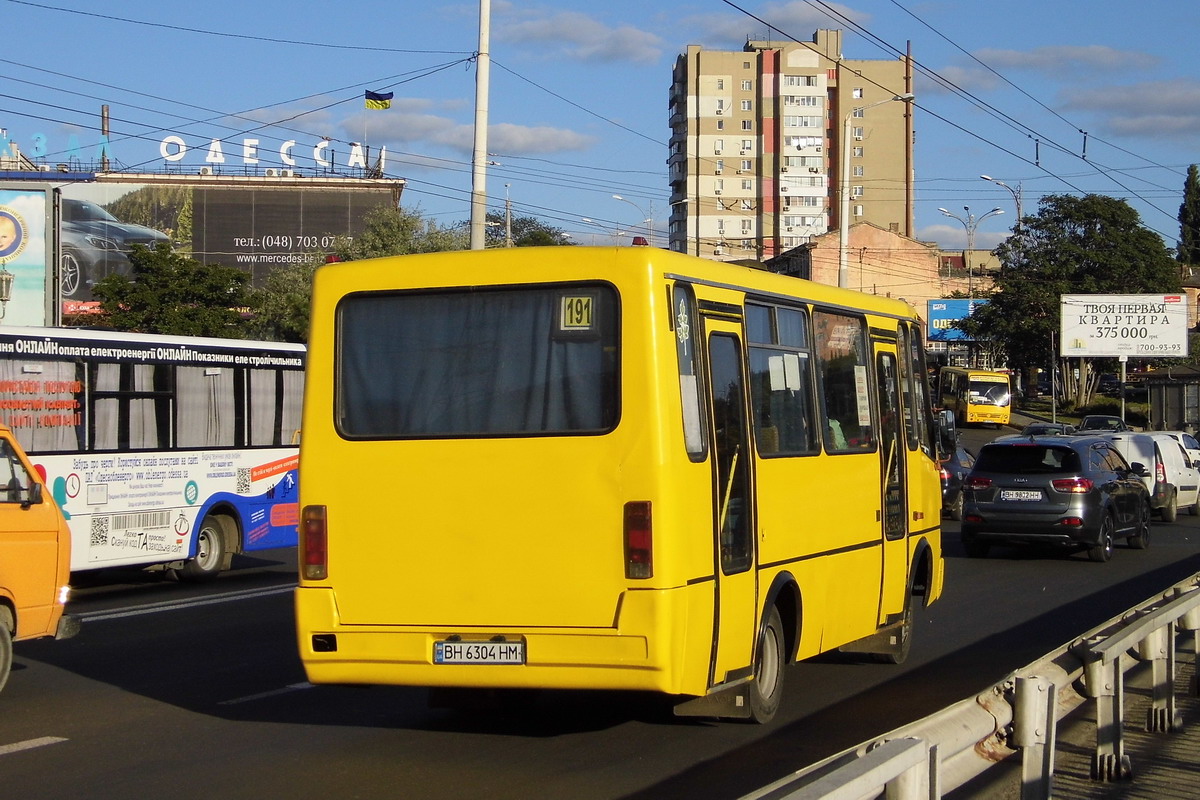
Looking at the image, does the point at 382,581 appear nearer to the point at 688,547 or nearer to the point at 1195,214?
the point at 688,547

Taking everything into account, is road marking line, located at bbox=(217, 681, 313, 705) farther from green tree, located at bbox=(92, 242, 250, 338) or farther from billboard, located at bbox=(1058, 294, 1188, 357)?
billboard, located at bbox=(1058, 294, 1188, 357)

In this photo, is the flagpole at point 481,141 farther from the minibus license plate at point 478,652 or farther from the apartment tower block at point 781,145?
the apartment tower block at point 781,145

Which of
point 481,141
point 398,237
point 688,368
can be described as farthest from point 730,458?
point 398,237

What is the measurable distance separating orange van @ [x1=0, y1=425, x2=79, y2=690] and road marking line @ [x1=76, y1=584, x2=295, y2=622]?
14.0ft

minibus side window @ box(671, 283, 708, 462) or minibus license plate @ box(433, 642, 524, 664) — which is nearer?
minibus license plate @ box(433, 642, 524, 664)

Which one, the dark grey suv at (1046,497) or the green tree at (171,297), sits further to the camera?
the green tree at (171,297)

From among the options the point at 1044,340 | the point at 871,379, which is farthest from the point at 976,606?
the point at 1044,340

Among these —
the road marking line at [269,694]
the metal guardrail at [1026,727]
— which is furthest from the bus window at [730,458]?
the road marking line at [269,694]

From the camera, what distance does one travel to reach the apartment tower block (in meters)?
123

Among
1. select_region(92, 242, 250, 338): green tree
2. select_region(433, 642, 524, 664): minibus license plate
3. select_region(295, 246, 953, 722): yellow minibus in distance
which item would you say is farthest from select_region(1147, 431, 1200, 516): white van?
select_region(92, 242, 250, 338): green tree

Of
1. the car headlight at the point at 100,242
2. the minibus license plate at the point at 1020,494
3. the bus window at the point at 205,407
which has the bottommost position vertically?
the minibus license plate at the point at 1020,494

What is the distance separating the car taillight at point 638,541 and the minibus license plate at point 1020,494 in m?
14.8

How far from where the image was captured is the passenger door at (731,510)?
25.5 ft

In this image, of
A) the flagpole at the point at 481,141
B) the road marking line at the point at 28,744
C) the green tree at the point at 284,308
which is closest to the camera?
the road marking line at the point at 28,744
